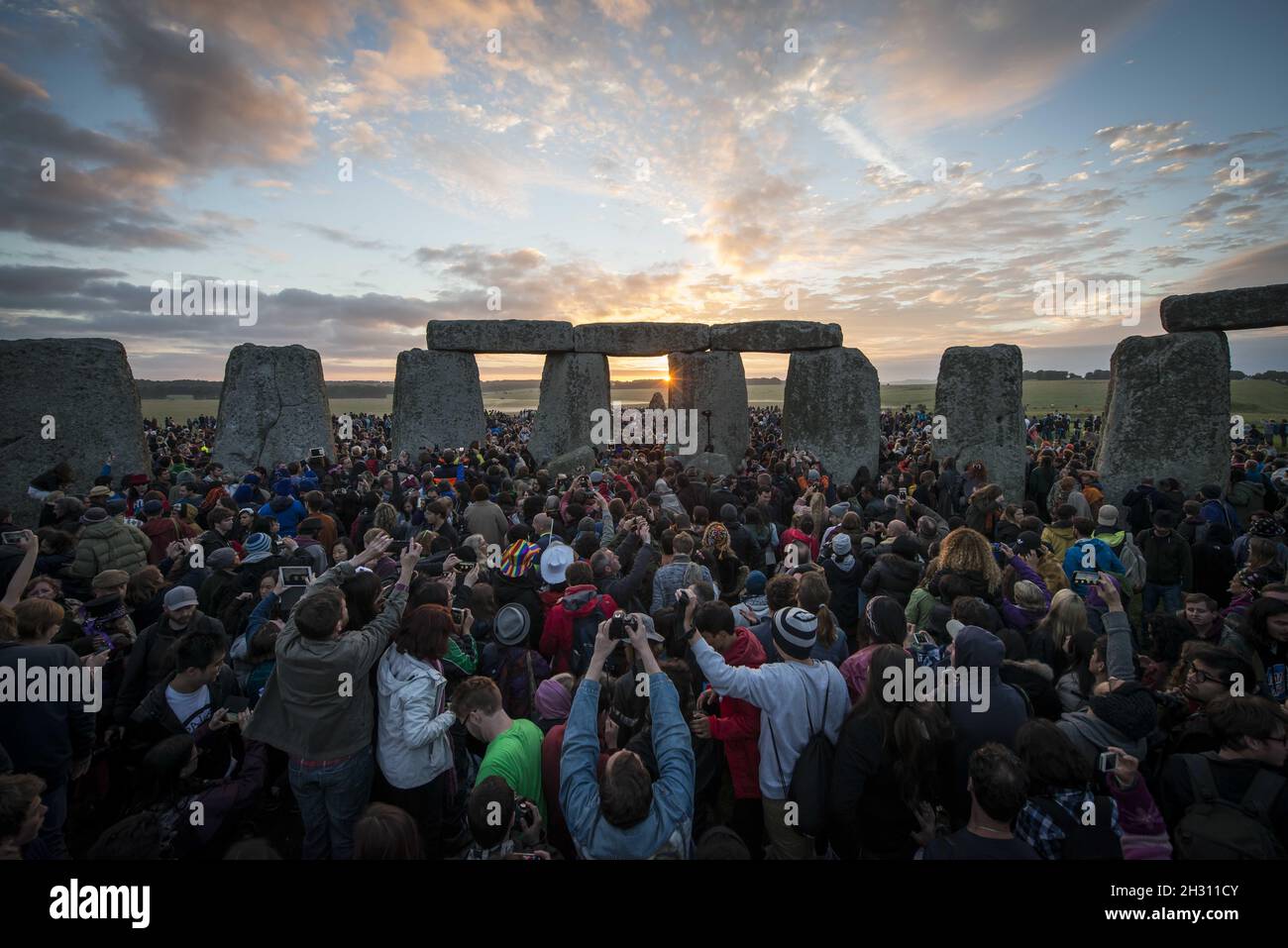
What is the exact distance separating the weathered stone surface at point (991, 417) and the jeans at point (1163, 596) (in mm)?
5359

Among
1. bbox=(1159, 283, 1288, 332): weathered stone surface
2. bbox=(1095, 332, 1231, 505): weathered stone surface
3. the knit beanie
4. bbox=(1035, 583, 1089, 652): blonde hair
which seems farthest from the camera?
bbox=(1095, 332, 1231, 505): weathered stone surface

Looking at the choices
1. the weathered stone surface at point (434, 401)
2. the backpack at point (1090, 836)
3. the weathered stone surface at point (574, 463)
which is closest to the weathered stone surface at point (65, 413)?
the weathered stone surface at point (434, 401)

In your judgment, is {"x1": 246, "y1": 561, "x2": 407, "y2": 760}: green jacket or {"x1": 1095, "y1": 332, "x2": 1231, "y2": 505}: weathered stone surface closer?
{"x1": 246, "y1": 561, "x2": 407, "y2": 760}: green jacket

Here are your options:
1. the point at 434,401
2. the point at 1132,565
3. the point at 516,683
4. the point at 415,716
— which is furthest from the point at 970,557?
the point at 434,401

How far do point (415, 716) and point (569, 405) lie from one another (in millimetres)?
11560

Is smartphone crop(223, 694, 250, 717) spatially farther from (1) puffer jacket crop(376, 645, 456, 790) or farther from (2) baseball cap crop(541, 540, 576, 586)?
(2) baseball cap crop(541, 540, 576, 586)

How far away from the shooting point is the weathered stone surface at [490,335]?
13188 mm

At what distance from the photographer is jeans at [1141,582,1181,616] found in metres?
5.15

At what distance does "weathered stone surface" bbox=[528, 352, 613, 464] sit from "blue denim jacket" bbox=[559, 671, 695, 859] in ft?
38.5

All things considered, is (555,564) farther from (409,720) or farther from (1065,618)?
(1065,618)

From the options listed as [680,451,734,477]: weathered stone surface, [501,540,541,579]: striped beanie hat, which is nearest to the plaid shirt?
[501,540,541,579]: striped beanie hat

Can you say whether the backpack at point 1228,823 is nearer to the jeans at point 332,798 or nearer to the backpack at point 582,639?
the backpack at point 582,639

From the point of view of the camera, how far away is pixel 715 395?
13.8 m
